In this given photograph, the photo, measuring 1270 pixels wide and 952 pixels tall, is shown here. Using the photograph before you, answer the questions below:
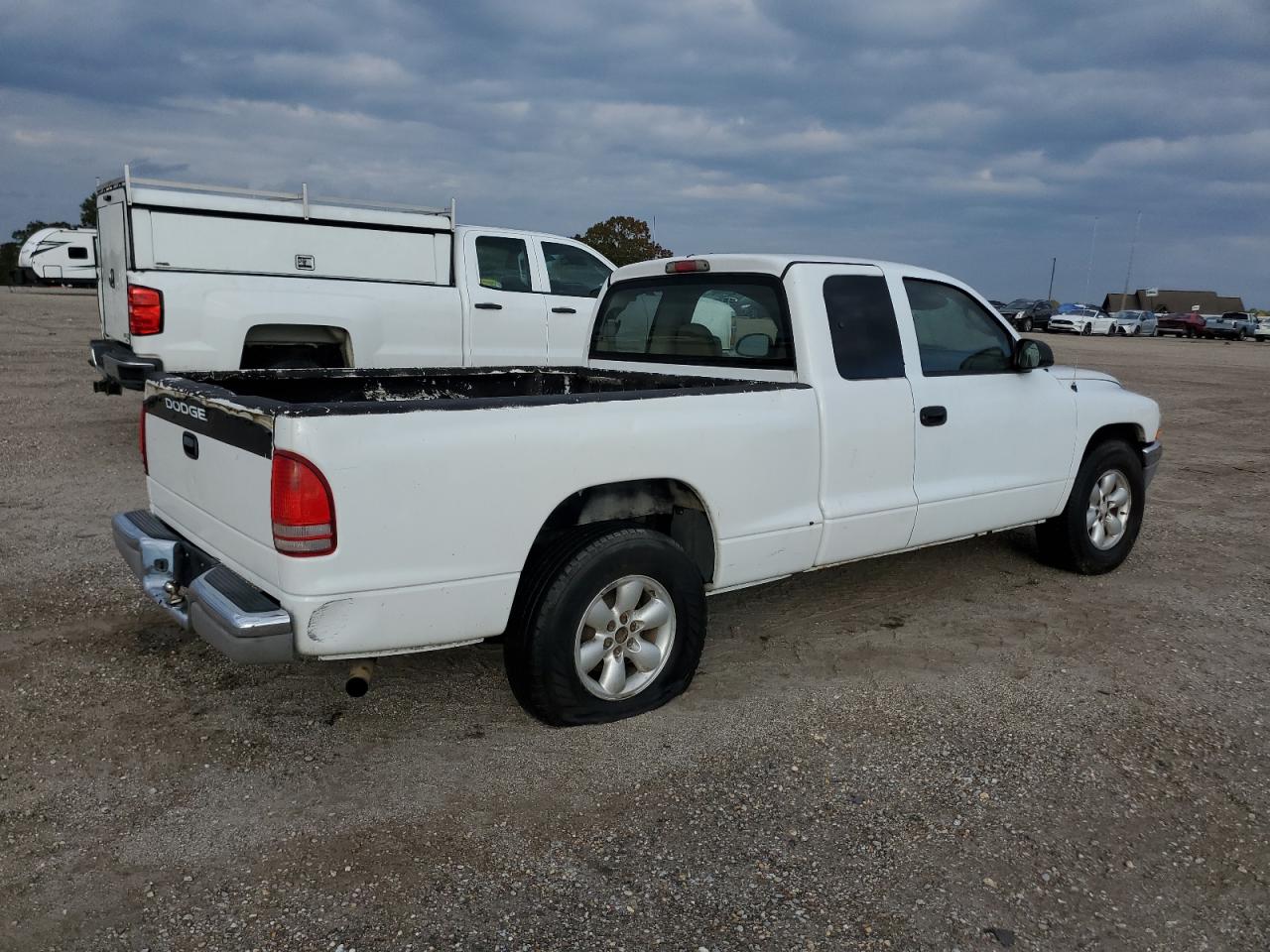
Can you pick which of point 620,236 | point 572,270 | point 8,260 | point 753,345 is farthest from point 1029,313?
point 8,260

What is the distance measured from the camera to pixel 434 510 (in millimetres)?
3145

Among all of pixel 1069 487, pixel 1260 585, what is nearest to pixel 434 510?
pixel 1069 487

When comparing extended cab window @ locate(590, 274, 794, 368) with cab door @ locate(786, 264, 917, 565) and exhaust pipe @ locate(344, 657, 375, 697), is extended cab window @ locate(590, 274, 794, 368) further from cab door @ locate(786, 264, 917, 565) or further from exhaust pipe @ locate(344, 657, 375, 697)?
exhaust pipe @ locate(344, 657, 375, 697)

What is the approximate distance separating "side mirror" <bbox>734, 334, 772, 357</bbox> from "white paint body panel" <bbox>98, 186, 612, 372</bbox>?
3.43 m

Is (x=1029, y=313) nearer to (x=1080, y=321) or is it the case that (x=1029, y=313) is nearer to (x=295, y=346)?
(x=1080, y=321)

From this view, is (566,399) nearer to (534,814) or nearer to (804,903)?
(534,814)

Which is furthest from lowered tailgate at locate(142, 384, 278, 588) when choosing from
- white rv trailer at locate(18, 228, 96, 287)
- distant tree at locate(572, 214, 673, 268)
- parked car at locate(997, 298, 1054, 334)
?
parked car at locate(997, 298, 1054, 334)

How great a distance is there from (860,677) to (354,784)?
2.18 m

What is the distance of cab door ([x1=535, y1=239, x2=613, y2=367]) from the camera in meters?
9.56

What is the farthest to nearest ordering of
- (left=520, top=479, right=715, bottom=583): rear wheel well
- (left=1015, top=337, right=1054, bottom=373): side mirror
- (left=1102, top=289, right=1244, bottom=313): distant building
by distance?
(left=1102, top=289, right=1244, bottom=313): distant building, (left=1015, top=337, right=1054, bottom=373): side mirror, (left=520, top=479, right=715, bottom=583): rear wheel well

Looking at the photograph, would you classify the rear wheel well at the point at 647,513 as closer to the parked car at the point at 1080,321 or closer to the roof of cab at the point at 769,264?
the roof of cab at the point at 769,264

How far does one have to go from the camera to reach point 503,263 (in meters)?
9.38

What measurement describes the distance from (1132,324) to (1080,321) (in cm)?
472

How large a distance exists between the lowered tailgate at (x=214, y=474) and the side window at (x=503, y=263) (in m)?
5.41
